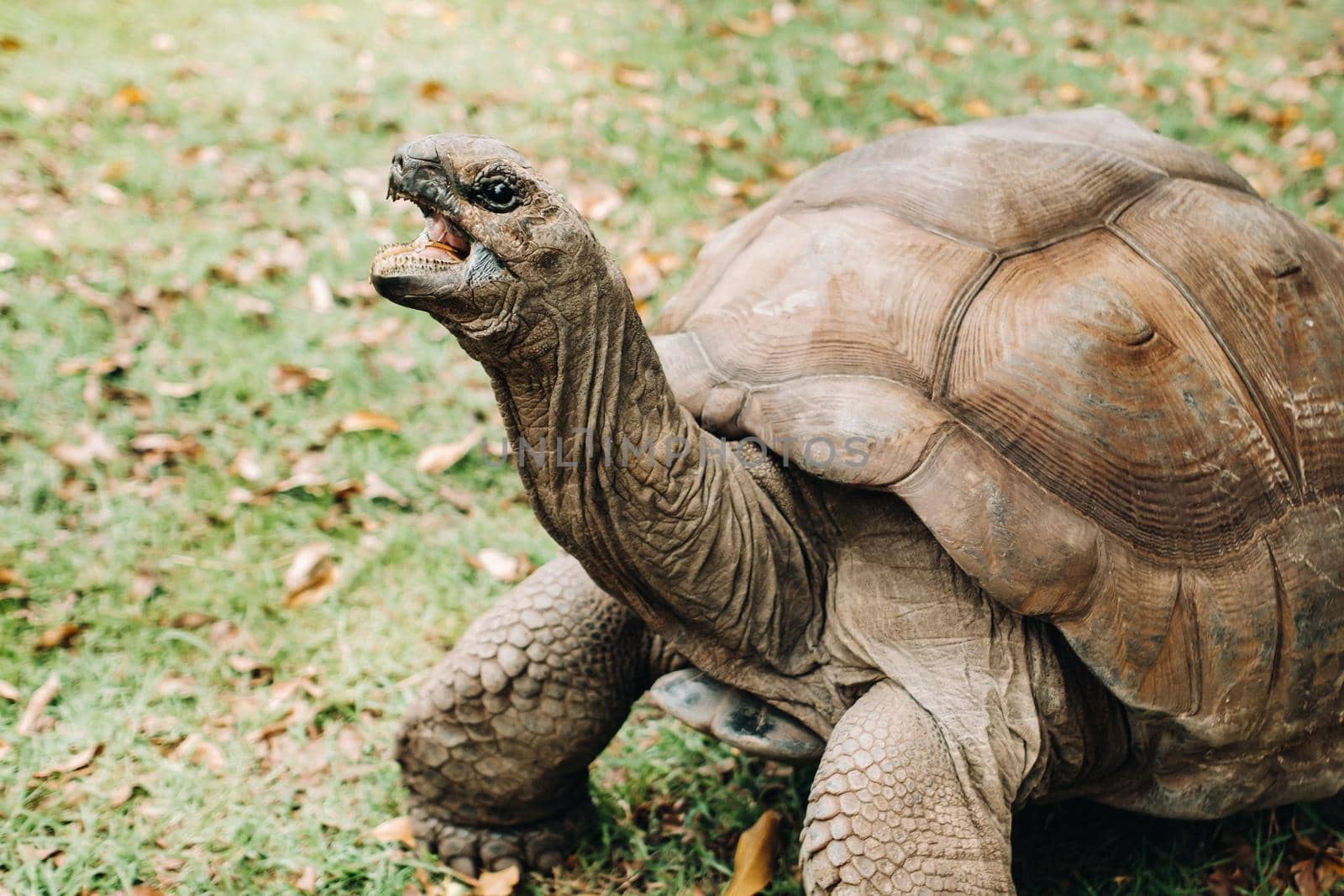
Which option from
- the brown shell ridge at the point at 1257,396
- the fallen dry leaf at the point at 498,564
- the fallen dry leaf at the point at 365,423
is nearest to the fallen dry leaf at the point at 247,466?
the fallen dry leaf at the point at 365,423

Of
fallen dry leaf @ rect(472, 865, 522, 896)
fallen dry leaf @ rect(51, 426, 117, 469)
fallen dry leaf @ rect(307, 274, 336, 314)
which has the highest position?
fallen dry leaf @ rect(307, 274, 336, 314)

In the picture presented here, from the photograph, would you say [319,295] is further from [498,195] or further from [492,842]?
[498,195]

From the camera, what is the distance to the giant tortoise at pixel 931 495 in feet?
7.04

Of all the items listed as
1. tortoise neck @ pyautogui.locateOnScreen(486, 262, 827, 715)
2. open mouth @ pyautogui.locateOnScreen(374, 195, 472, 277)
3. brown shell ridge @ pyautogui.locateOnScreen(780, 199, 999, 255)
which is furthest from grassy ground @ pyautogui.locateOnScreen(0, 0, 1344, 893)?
open mouth @ pyautogui.locateOnScreen(374, 195, 472, 277)

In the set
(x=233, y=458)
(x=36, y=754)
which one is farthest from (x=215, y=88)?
(x=36, y=754)

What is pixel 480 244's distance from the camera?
6.43ft

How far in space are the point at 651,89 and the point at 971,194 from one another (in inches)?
→ 189

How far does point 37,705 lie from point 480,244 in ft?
7.46

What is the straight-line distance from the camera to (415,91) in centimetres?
689

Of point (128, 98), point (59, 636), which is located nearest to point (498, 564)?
point (59, 636)

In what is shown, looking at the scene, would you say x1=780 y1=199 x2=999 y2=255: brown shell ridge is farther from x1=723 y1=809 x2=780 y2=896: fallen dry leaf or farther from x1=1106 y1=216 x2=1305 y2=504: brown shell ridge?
x1=723 y1=809 x2=780 y2=896: fallen dry leaf

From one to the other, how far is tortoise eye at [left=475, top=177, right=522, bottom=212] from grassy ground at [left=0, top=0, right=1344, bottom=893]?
1.75 meters

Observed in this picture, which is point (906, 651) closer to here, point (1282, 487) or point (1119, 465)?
point (1119, 465)

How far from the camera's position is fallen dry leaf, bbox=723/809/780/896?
2730mm
